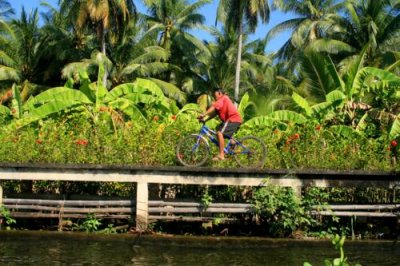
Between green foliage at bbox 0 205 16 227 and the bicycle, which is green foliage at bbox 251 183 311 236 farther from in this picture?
green foliage at bbox 0 205 16 227

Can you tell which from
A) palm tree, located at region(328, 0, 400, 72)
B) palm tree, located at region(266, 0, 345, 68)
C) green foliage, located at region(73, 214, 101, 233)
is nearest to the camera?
green foliage, located at region(73, 214, 101, 233)

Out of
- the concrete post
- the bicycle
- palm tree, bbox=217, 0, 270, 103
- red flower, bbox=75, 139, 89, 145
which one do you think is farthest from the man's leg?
palm tree, bbox=217, 0, 270, 103

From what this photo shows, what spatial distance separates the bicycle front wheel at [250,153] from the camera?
10.5m

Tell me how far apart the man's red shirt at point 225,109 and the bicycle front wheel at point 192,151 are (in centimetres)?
64

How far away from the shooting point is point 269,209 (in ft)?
32.2

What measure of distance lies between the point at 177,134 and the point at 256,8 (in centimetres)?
1898

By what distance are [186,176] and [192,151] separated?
52 cm

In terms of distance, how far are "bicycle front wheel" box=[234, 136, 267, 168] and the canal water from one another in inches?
60.6

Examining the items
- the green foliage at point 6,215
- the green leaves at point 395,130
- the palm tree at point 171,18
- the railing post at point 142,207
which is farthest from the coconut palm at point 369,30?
the green foliage at point 6,215

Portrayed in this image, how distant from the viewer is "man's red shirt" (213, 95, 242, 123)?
33.0ft

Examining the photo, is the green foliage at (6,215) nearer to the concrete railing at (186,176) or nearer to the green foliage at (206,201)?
the concrete railing at (186,176)

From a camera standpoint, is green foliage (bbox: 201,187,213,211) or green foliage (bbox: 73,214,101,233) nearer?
green foliage (bbox: 201,187,213,211)

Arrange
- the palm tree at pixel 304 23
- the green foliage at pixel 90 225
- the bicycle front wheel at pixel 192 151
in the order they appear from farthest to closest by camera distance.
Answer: the palm tree at pixel 304 23, the green foliage at pixel 90 225, the bicycle front wheel at pixel 192 151

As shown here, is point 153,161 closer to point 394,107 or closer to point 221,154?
point 221,154
